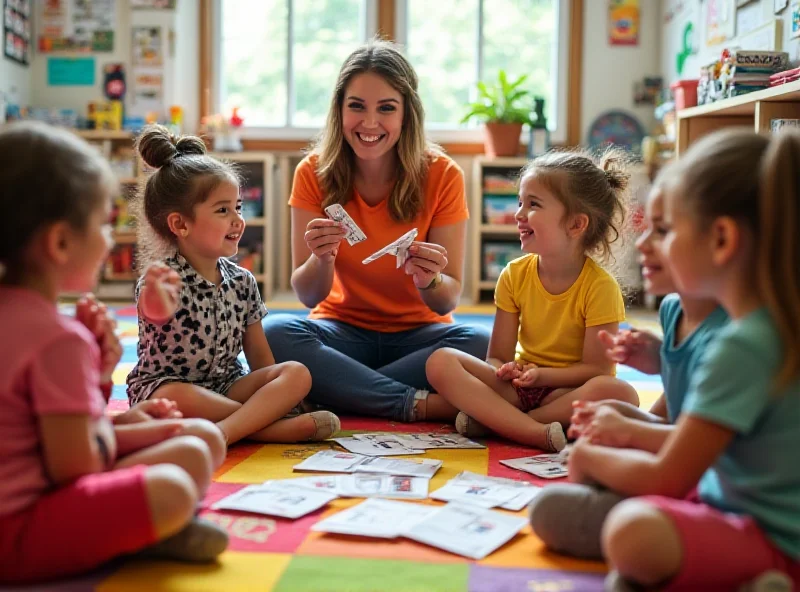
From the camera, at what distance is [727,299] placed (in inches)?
43.3

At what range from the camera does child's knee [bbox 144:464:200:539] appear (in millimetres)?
1142

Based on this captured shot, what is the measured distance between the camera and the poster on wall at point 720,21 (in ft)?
12.9

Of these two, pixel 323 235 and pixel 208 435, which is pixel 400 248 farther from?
pixel 208 435

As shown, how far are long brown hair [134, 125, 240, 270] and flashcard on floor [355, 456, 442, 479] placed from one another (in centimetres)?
70

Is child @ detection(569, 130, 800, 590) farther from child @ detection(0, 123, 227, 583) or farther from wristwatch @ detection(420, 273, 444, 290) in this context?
wristwatch @ detection(420, 273, 444, 290)

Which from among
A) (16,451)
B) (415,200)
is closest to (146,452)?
(16,451)

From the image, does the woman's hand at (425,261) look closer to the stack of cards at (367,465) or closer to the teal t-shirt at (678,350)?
the stack of cards at (367,465)

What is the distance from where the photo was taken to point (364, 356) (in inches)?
95.7

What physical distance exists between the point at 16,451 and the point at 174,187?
38.1 inches

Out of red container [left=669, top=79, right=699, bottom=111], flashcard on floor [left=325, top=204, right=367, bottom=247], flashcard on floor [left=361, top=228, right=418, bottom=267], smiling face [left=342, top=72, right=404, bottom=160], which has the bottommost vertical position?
flashcard on floor [left=361, top=228, right=418, bottom=267]

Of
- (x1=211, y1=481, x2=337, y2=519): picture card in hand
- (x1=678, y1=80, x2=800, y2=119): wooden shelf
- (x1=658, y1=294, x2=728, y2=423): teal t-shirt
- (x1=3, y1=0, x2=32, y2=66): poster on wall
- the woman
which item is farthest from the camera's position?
(x1=3, y1=0, x2=32, y2=66): poster on wall

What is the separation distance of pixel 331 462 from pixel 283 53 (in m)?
4.20

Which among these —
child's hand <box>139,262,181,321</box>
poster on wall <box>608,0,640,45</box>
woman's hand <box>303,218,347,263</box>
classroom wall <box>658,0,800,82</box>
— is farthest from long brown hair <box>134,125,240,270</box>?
poster on wall <box>608,0,640,45</box>

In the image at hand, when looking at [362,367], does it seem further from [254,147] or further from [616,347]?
[254,147]
